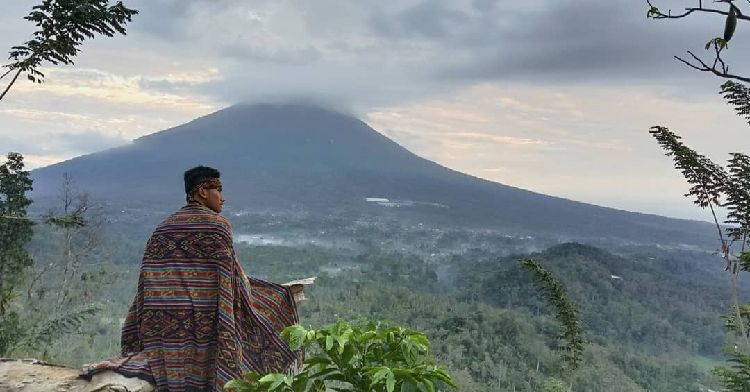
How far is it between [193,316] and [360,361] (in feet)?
3.34

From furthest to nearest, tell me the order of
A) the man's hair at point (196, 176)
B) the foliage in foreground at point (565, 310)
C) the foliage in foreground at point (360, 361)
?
the foliage in foreground at point (565, 310)
the man's hair at point (196, 176)
the foliage in foreground at point (360, 361)

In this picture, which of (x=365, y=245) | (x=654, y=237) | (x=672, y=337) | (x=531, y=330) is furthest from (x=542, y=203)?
(x=531, y=330)

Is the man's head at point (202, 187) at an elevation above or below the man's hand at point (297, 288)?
above

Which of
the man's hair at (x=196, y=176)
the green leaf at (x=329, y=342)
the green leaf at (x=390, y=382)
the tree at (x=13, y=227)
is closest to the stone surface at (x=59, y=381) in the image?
the man's hair at (x=196, y=176)

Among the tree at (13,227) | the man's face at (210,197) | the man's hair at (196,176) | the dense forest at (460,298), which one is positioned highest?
the man's hair at (196,176)

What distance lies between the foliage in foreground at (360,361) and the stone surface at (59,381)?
0.80 metres

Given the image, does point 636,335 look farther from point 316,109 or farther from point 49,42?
point 316,109

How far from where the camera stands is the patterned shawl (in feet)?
8.49

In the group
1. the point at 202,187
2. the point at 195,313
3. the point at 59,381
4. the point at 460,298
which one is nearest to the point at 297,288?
the point at 195,313

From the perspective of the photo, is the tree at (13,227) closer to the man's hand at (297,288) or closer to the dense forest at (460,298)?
the dense forest at (460,298)

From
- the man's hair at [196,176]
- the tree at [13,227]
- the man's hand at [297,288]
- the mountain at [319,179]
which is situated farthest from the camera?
the mountain at [319,179]

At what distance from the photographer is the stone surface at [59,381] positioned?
2.46 m

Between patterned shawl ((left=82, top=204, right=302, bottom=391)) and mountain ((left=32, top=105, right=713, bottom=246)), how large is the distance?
63.3 meters

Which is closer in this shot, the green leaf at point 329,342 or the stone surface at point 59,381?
the green leaf at point 329,342
